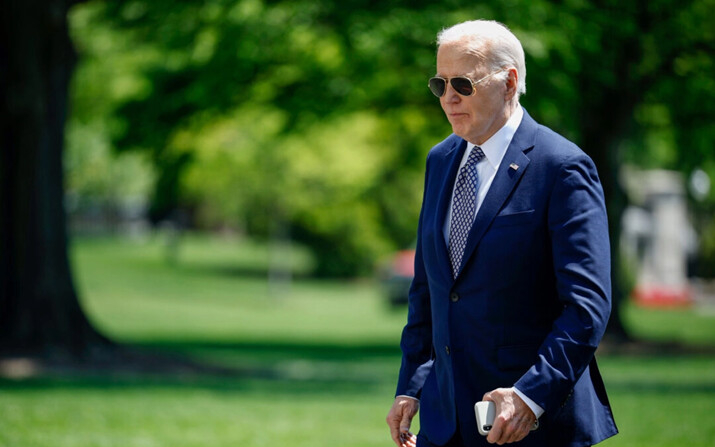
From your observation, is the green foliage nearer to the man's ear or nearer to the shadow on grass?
the shadow on grass

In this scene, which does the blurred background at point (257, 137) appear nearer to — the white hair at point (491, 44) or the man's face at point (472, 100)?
the man's face at point (472, 100)

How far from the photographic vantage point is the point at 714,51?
16.5 meters

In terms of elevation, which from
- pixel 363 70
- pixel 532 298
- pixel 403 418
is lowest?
pixel 403 418

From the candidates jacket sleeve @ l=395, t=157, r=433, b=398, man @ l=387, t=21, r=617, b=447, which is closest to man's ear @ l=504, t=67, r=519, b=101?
man @ l=387, t=21, r=617, b=447

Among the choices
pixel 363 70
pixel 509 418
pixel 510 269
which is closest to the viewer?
pixel 509 418

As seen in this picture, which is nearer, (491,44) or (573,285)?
(573,285)

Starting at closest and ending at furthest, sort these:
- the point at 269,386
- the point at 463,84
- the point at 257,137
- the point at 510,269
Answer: the point at 510,269
the point at 463,84
the point at 269,386
the point at 257,137

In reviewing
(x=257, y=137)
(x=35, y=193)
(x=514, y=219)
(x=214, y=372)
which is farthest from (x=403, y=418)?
(x=257, y=137)

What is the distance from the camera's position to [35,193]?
1434cm

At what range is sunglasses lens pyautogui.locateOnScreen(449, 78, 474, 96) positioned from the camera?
3.21 metres

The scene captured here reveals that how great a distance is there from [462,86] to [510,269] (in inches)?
22.8

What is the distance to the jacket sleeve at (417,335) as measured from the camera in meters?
3.57

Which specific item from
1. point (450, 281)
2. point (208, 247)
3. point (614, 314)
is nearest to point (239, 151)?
point (614, 314)

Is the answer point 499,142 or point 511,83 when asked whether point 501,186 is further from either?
point 511,83
